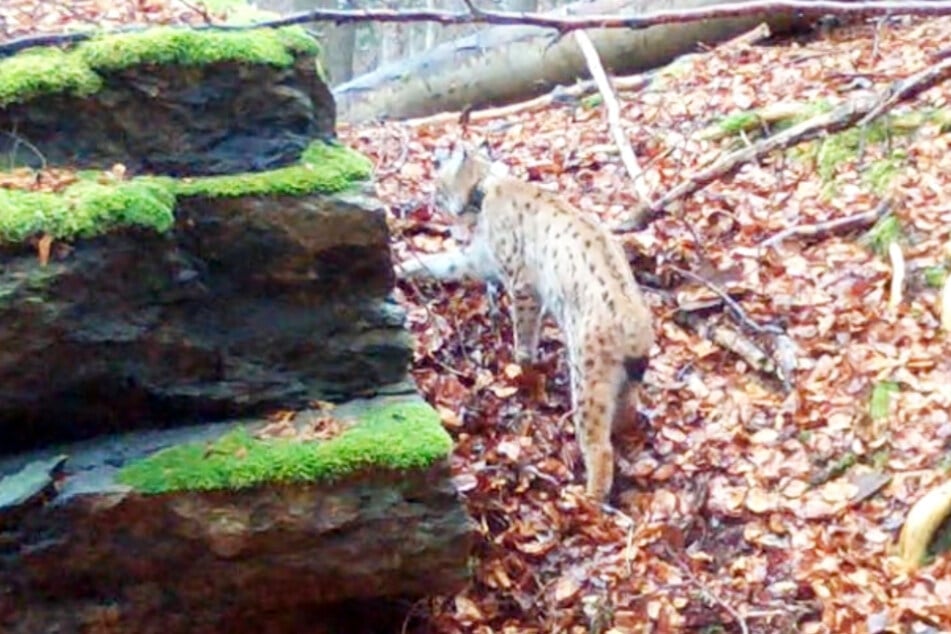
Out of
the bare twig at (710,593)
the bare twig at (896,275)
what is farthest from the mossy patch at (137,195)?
the bare twig at (896,275)

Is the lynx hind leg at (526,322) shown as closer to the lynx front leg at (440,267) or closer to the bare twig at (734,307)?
the lynx front leg at (440,267)

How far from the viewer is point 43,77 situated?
5.47 m

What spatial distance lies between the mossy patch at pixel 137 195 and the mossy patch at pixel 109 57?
0.40 metres

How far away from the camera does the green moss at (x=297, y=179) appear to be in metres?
5.60

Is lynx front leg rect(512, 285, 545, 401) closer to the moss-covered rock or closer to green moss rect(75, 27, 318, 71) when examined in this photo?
the moss-covered rock

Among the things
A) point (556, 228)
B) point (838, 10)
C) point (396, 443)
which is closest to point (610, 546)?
point (396, 443)

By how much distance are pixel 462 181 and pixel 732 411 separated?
7.60 ft

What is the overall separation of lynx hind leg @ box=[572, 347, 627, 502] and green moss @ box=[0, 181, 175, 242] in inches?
86.7

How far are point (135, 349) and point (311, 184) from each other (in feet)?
3.33

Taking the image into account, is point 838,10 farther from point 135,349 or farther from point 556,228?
point 556,228

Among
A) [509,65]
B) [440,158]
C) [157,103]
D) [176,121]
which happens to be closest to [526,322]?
[440,158]

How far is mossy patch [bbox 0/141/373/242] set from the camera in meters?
5.17

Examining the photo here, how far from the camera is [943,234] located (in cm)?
734

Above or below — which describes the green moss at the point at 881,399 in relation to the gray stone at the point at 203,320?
below
